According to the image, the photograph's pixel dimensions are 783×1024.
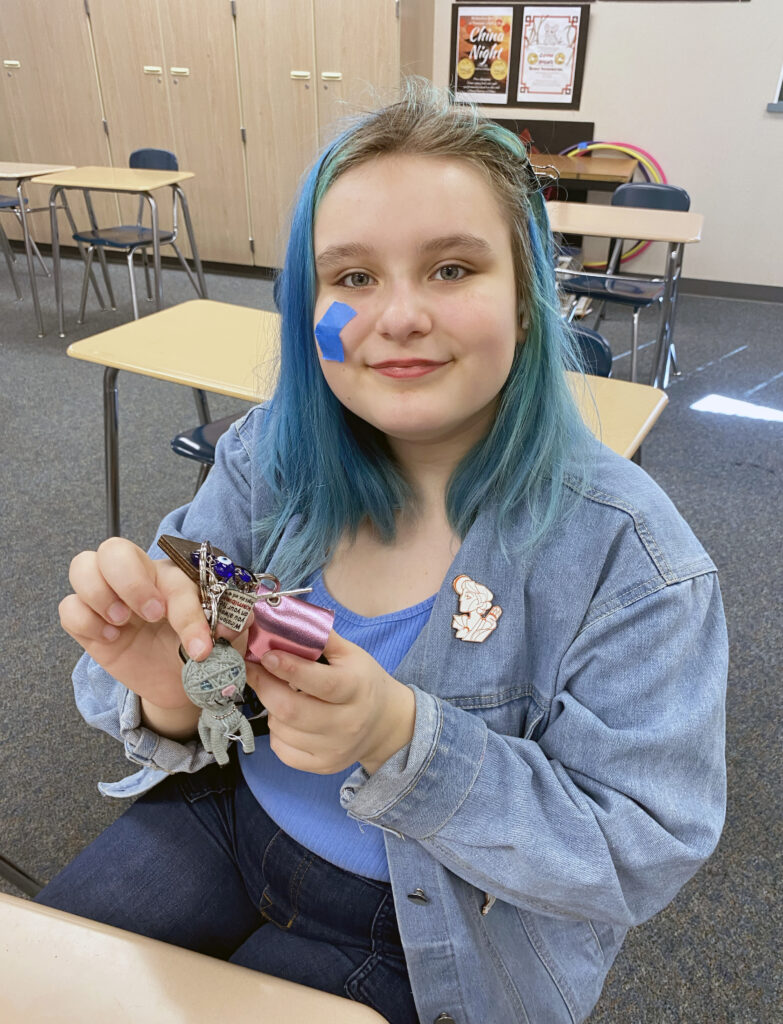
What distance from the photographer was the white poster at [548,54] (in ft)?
15.1

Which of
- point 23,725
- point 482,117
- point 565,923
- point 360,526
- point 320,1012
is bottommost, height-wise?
point 23,725

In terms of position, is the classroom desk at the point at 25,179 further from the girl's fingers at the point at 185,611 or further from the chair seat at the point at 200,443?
the girl's fingers at the point at 185,611

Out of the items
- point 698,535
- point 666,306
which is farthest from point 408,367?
point 666,306

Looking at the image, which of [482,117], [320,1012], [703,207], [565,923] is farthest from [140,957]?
[703,207]

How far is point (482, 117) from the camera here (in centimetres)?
79

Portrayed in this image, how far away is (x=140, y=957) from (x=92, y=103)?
606cm

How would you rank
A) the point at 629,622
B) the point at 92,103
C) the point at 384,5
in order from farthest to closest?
the point at 92,103, the point at 384,5, the point at 629,622

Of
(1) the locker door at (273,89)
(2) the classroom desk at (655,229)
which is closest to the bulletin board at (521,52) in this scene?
(1) the locker door at (273,89)

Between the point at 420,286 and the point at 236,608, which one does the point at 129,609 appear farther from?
the point at 420,286

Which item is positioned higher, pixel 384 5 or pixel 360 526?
pixel 384 5

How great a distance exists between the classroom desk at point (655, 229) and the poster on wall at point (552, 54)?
1.76m

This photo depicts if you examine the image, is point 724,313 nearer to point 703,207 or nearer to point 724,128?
point 703,207

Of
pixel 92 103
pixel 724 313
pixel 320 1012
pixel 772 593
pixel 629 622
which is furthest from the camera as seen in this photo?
pixel 92 103

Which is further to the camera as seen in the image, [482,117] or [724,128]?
[724,128]
